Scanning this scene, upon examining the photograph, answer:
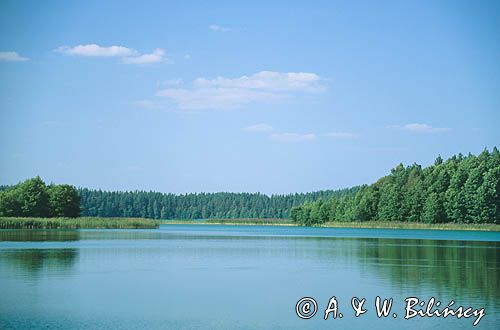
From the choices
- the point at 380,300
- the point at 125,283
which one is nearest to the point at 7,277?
the point at 125,283

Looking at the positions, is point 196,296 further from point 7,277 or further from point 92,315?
point 7,277

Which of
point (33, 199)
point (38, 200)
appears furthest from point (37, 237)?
point (38, 200)

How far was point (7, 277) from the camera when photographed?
30875mm

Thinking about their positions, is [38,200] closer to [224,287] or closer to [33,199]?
[33,199]

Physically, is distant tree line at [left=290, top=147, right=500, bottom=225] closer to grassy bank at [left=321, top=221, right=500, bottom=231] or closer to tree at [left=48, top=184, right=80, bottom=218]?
grassy bank at [left=321, top=221, right=500, bottom=231]

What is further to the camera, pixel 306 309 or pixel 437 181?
pixel 437 181

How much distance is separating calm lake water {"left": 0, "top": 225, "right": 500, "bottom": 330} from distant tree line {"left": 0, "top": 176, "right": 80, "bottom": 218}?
183 ft

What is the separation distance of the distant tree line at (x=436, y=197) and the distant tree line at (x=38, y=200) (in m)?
52.4

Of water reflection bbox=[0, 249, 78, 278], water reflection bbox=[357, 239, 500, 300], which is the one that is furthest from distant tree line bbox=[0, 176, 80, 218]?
water reflection bbox=[357, 239, 500, 300]

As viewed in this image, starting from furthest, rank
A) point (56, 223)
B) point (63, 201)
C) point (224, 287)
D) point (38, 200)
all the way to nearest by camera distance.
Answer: point (63, 201) → point (38, 200) → point (56, 223) → point (224, 287)

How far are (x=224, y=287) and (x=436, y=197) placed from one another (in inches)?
3300

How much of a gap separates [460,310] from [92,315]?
11862 mm

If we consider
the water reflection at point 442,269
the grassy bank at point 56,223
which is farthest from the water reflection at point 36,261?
the grassy bank at point 56,223

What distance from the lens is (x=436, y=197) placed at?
10719 cm
